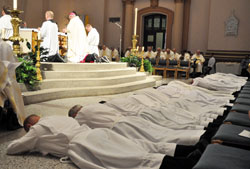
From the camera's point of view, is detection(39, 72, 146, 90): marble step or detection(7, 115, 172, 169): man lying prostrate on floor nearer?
detection(7, 115, 172, 169): man lying prostrate on floor

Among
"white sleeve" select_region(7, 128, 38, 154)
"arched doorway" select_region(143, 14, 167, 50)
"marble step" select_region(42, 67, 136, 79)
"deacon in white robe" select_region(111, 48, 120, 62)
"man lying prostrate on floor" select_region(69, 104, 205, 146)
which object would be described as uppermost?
"arched doorway" select_region(143, 14, 167, 50)

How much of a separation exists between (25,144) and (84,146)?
65 centimetres

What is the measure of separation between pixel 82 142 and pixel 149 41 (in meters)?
15.7

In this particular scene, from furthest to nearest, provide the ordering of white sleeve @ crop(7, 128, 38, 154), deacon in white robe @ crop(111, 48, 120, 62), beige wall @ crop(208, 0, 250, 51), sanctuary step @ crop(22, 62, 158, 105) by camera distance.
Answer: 1. deacon in white robe @ crop(111, 48, 120, 62)
2. beige wall @ crop(208, 0, 250, 51)
3. sanctuary step @ crop(22, 62, 158, 105)
4. white sleeve @ crop(7, 128, 38, 154)

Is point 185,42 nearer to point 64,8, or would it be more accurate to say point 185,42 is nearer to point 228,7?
point 228,7

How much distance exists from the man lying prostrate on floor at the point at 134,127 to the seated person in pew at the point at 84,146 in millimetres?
177

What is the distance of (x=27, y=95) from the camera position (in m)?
4.75

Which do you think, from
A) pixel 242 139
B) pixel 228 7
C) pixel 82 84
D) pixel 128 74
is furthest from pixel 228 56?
pixel 242 139

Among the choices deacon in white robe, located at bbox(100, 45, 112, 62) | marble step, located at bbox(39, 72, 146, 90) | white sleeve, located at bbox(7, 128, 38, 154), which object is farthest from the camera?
deacon in white robe, located at bbox(100, 45, 112, 62)

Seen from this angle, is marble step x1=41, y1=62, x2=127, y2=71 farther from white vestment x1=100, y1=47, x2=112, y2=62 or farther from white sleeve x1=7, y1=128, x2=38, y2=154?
white vestment x1=100, y1=47, x2=112, y2=62

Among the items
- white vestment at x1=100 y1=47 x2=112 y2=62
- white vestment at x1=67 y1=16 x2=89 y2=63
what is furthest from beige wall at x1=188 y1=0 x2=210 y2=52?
white vestment at x1=67 y1=16 x2=89 y2=63

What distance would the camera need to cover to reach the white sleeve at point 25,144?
2.46m

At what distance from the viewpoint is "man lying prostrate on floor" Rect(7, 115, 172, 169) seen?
209 cm

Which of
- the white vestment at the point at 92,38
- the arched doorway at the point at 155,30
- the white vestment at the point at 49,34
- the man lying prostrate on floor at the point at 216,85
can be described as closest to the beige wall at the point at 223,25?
the arched doorway at the point at 155,30
